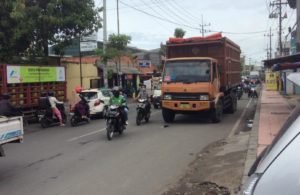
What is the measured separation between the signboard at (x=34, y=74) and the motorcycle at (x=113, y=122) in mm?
6946

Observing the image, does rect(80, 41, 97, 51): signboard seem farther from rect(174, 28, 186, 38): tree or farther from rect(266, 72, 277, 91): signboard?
rect(266, 72, 277, 91): signboard

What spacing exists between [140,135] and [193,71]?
3.87 meters

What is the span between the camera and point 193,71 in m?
17.1

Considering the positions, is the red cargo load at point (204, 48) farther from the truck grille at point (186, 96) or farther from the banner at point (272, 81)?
the banner at point (272, 81)

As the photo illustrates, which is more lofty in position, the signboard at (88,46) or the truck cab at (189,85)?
the signboard at (88,46)

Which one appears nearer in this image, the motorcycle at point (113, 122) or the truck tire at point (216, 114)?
the motorcycle at point (113, 122)

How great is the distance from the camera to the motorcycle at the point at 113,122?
44.7ft

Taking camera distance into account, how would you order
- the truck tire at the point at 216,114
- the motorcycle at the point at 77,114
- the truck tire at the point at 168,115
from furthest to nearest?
the motorcycle at the point at 77,114, the truck tire at the point at 168,115, the truck tire at the point at 216,114

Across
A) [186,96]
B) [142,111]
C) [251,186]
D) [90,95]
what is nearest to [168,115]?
[142,111]

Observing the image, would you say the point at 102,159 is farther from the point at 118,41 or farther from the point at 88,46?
the point at 118,41

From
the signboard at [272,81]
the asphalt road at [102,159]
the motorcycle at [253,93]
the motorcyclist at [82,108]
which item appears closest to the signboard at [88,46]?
the motorcycle at [253,93]

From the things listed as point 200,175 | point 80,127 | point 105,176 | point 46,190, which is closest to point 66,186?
point 46,190

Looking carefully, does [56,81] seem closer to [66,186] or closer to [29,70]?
[29,70]

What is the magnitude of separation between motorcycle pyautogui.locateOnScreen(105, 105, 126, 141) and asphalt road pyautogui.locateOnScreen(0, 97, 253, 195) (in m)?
0.24
